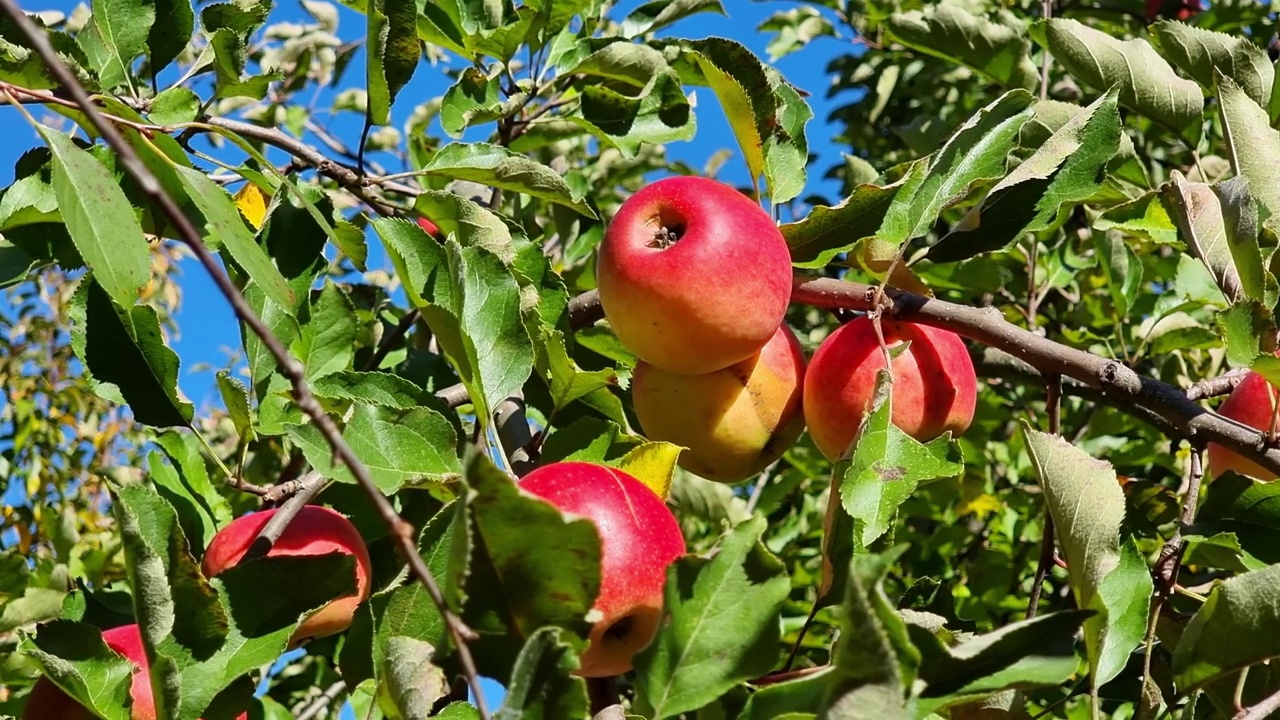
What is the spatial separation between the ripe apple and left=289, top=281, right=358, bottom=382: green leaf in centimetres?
39

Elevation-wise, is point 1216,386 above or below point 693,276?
below

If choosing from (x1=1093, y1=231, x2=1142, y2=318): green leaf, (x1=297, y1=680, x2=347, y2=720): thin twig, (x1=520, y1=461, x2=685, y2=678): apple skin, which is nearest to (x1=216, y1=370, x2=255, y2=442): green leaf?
(x1=520, y1=461, x2=685, y2=678): apple skin

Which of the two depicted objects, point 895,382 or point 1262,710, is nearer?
point 1262,710

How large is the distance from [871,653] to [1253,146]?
1.08 m

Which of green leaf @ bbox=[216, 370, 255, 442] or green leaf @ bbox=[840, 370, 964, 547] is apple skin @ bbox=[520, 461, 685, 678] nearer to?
green leaf @ bbox=[840, 370, 964, 547]

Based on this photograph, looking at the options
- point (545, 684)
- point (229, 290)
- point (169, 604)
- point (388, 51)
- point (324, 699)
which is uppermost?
point (229, 290)

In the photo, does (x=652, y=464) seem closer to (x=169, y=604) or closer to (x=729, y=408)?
(x=729, y=408)

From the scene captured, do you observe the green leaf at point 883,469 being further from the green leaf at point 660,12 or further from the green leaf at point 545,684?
the green leaf at point 660,12

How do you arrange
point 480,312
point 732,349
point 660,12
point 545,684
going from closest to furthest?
point 545,684, point 480,312, point 732,349, point 660,12

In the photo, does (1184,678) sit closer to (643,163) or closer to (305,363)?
(305,363)

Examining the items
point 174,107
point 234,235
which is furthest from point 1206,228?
point 174,107

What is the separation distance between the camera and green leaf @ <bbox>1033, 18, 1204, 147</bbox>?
1635 mm

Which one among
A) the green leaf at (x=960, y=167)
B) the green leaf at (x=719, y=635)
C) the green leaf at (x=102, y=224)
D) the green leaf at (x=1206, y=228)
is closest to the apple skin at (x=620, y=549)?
the green leaf at (x=719, y=635)

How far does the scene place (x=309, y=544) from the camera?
1.29 metres
